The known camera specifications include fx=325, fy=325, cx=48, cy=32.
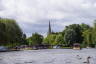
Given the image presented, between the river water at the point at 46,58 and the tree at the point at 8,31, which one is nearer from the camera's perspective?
the river water at the point at 46,58

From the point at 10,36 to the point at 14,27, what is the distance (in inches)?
329

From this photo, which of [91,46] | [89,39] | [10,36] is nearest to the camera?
[10,36]

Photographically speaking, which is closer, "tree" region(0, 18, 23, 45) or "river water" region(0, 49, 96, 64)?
"river water" region(0, 49, 96, 64)

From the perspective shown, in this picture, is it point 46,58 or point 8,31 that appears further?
point 8,31

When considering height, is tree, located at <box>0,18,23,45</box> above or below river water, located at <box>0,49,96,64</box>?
above

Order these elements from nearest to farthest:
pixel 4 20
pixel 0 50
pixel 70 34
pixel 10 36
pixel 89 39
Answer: pixel 0 50 → pixel 10 36 → pixel 4 20 → pixel 89 39 → pixel 70 34

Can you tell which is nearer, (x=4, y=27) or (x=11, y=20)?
(x=4, y=27)

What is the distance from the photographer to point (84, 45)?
188750 millimetres

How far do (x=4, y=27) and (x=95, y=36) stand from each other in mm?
36011

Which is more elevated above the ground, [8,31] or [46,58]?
[8,31]

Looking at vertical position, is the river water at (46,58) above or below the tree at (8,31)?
below

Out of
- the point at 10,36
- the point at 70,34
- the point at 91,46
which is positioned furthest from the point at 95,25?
the point at 70,34

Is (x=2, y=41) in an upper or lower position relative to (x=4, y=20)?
lower

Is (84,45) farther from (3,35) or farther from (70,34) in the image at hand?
(3,35)
